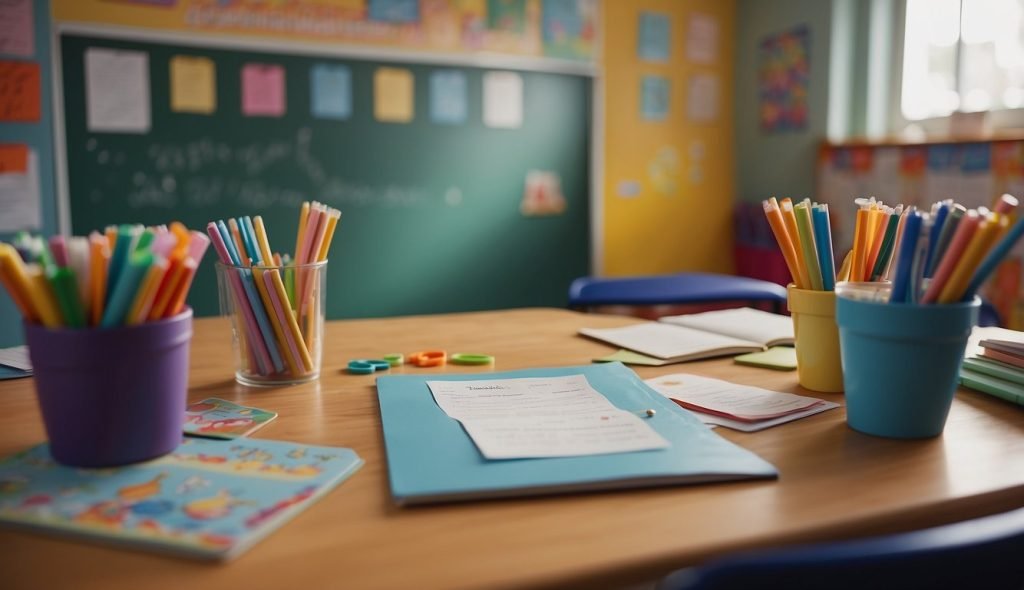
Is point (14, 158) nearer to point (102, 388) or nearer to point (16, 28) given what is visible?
point (16, 28)

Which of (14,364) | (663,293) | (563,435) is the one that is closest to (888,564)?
(563,435)

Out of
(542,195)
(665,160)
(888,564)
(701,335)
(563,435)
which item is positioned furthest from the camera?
(665,160)

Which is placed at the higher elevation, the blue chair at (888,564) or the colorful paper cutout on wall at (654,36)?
the colorful paper cutout on wall at (654,36)

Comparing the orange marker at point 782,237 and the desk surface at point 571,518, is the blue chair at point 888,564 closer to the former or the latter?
the desk surface at point 571,518

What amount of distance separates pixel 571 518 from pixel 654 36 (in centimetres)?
302

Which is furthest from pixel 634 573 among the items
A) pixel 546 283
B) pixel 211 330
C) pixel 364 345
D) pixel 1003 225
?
pixel 546 283

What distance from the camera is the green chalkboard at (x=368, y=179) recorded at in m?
2.51

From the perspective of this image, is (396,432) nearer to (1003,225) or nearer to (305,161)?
(1003,225)

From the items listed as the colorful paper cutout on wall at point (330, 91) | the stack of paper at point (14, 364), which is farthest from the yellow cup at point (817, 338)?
the colorful paper cutout on wall at point (330, 91)

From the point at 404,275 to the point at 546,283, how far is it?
0.60m

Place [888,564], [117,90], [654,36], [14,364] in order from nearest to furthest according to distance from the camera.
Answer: [888,564]
[14,364]
[117,90]
[654,36]

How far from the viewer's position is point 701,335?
120 centimetres

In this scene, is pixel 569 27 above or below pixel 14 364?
Result: above

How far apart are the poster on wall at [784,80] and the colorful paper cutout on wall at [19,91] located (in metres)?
2.62
